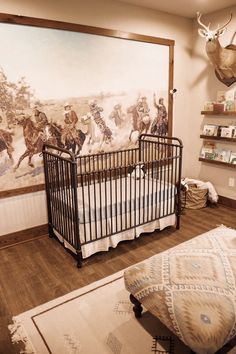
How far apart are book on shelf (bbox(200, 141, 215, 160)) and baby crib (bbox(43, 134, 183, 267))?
869 millimetres

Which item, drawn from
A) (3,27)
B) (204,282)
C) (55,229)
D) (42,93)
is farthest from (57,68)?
(204,282)

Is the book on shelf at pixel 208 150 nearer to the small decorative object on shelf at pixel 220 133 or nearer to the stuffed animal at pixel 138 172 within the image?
the small decorative object on shelf at pixel 220 133

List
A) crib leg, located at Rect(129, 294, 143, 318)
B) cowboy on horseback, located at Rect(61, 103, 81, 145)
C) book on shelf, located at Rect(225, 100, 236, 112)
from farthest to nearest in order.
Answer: book on shelf, located at Rect(225, 100, 236, 112), cowboy on horseback, located at Rect(61, 103, 81, 145), crib leg, located at Rect(129, 294, 143, 318)

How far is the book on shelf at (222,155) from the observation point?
12.5 feet

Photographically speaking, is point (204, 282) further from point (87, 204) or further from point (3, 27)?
point (3, 27)

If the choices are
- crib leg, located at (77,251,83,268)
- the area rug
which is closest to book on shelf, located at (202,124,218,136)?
crib leg, located at (77,251,83,268)

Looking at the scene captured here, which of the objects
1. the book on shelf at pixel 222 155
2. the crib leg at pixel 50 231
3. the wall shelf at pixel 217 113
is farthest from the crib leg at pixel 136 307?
the wall shelf at pixel 217 113

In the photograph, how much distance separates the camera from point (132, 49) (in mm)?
3430

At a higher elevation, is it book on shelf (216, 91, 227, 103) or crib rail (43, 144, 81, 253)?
book on shelf (216, 91, 227, 103)

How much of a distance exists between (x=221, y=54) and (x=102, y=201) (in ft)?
7.95

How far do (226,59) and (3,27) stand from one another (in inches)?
103

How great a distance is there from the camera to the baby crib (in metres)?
2.54

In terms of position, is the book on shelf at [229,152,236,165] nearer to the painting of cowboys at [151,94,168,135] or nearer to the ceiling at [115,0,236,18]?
the painting of cowboys at [151,94,168,135]

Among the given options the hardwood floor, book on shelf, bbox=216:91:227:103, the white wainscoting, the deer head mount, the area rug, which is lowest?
the area rug
